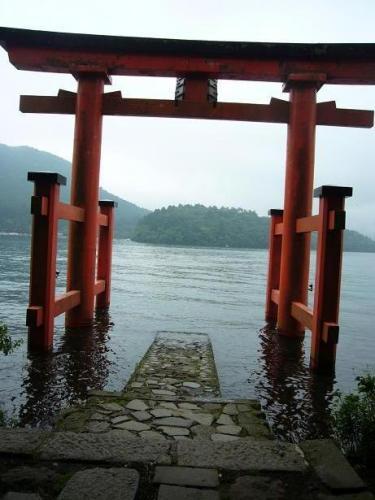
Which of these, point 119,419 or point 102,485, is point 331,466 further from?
point 119,419

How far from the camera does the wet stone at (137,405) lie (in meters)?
4.33

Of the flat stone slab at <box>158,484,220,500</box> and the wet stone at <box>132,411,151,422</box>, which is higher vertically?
the flat stone slab at <box>158,484,220,500</box>

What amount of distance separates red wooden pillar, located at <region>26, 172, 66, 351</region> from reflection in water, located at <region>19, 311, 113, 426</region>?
408 millimetres

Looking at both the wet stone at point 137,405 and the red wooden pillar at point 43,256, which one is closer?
the wet stone at point 137,405

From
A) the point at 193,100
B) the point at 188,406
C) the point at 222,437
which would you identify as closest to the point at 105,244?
the point at 193,100

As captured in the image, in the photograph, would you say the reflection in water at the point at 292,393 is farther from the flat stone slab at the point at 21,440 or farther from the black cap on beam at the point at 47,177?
the black cap on beam at the point at 47,177

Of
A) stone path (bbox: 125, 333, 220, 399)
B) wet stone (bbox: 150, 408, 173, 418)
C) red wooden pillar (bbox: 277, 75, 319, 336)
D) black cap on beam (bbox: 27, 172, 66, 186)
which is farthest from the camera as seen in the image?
red wooden pillar (bbox: 277, 75, 319, 336)

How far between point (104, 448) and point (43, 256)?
4055 millimetres

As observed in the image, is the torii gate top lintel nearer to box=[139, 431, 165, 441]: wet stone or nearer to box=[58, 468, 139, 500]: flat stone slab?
box=[139, 431, 165, 441]: wet stone

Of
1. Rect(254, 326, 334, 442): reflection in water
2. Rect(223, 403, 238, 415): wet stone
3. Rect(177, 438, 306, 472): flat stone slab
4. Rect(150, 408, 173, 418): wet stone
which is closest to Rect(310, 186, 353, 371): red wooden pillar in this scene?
Rect(254, 326, 334, 442): reflection in water

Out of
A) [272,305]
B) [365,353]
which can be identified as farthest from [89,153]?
[365,353]

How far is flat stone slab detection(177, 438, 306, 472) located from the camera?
293cm

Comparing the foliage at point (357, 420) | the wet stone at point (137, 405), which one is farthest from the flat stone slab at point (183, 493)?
the wet stone at point (137, 405)

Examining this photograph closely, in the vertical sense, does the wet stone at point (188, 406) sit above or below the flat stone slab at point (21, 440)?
below
